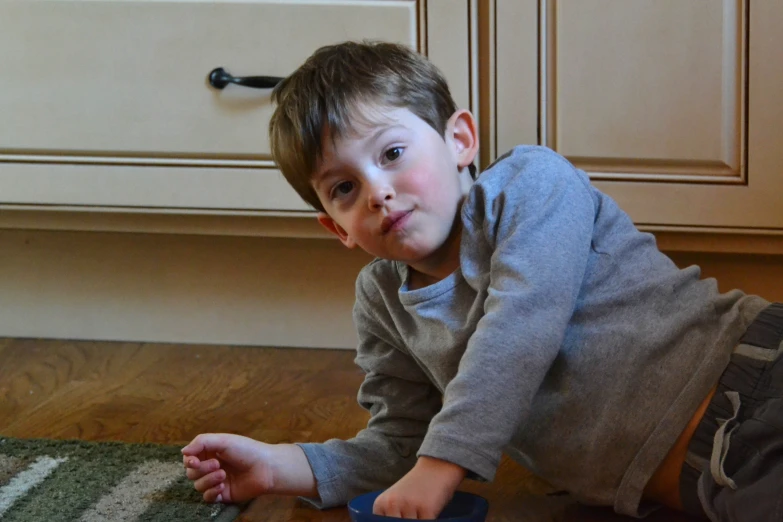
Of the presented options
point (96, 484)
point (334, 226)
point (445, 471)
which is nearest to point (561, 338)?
point (445, 471)

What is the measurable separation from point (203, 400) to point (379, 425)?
1.13ft

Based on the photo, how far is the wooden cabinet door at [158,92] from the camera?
4.25 feet

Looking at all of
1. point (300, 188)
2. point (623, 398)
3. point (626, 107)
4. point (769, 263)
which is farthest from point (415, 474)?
point (769, 263)

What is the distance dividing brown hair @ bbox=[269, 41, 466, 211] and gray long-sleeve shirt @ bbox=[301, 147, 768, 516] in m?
0.10

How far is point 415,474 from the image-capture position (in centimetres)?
74

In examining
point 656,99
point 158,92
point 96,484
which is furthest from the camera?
point 158,92

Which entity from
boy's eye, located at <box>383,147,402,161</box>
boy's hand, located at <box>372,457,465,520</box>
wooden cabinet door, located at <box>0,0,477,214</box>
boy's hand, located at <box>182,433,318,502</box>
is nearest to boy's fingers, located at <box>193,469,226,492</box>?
boy's hand, located at <box>182,433,318,502</box>

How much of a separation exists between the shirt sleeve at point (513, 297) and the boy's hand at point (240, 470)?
0.74 ft

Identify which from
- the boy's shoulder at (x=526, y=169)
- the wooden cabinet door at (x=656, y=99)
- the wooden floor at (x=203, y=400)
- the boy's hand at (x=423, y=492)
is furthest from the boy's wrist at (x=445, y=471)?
the wooden cabinet door at (x=656, y=99)

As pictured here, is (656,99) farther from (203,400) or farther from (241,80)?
(203,400)

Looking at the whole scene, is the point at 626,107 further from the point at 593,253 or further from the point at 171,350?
the point at 171,350

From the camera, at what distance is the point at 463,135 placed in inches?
37.2

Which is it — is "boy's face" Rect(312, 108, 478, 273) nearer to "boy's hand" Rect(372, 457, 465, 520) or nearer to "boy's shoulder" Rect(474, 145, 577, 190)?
"boy's shoulder" Rect(474, 145, 577, 190)

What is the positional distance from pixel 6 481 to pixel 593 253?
0.62 m
